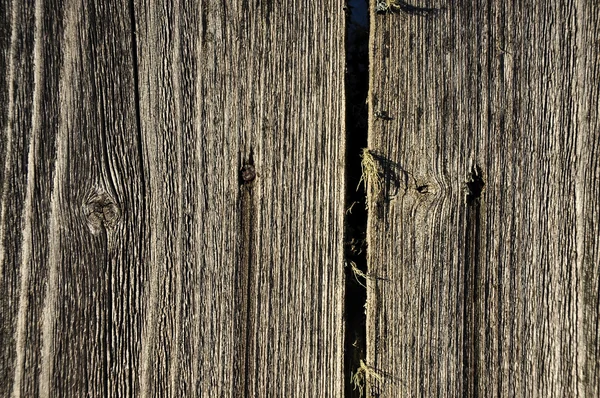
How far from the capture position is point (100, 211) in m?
1.21

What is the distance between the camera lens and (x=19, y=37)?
1.18 meters

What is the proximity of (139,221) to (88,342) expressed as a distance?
32 centimetres

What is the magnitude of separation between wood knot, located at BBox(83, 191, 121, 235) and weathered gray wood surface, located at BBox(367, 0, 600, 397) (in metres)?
0.63

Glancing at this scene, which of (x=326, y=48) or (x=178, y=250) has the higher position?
(x=326, y=48)

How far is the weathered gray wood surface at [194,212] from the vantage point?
120cm

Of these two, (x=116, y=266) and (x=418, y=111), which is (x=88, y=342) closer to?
(x=116, y=266)

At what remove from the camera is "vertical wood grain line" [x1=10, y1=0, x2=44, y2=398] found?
1.18 meters

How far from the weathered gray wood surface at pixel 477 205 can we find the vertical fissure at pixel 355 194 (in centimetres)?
4

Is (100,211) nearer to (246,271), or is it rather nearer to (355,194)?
(246,271)

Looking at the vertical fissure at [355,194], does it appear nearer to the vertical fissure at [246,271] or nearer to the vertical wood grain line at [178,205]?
the vertical fissure at [246,271]

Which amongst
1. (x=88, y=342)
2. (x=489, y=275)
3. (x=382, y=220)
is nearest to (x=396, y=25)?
(x=382, y=220)

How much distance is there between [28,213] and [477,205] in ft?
3.58

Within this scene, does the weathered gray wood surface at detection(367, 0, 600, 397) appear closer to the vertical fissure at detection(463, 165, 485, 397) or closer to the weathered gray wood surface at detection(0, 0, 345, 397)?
the vertical fissure at detection(463, 165, 485, 397)

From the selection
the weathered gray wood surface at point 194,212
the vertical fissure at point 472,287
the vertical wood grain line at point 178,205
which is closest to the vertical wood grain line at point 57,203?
the weathered gray wood surface at point 194,212
